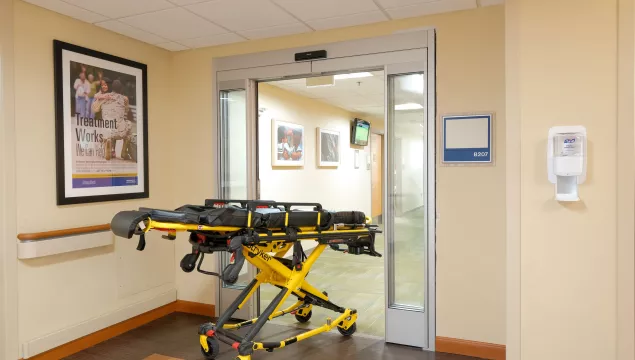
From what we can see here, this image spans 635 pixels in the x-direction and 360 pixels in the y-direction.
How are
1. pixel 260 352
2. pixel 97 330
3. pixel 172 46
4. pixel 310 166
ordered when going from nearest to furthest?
pixel 260 352 → pixel 97 330 → pixel 172 46 → pixel 310 166

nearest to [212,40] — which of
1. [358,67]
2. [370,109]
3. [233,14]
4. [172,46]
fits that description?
[172,46]

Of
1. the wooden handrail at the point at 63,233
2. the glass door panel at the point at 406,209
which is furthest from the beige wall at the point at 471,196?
the wooden handrail at the point at 63,233

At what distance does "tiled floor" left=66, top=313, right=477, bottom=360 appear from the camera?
3676 millimetres

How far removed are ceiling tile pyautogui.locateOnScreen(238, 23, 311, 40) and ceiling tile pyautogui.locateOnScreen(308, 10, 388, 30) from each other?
0.41 ft

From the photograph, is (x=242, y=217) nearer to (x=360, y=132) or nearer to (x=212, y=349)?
(x=212, y=349)

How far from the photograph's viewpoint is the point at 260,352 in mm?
3779

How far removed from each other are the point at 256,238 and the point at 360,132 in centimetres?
739

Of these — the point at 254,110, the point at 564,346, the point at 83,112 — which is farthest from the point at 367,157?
the point at 564,346

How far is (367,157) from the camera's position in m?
Result: 11.3

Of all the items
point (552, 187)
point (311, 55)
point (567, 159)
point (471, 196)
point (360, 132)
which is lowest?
point (471, 196)

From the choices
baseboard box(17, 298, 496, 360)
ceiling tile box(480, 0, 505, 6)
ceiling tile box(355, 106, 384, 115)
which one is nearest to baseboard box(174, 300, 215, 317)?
baseboard box(17, 298, 496, 360)

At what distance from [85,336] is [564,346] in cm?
361

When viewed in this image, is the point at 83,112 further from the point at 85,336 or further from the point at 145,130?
the point at 85,336

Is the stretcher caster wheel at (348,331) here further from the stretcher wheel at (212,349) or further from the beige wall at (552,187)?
the beige wall at (552,187)
